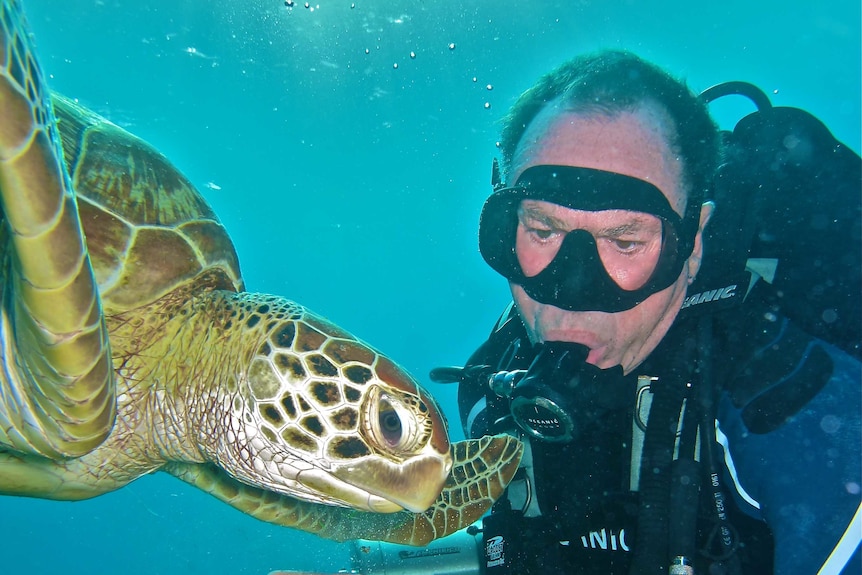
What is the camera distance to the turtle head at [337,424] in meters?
1.42

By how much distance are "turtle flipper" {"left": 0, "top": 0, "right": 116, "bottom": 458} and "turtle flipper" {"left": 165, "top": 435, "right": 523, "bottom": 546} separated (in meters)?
0.91

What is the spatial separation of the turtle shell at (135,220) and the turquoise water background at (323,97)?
465 centimetres

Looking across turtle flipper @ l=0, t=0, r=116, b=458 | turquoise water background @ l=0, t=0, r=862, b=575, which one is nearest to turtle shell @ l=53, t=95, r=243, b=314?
turtle flipper @ l=0, t=0, r=116, b=458

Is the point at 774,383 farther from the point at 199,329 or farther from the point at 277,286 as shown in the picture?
the point at 277,286

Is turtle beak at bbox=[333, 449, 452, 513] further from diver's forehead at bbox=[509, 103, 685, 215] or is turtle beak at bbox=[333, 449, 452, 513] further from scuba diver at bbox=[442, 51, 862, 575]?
diver's forehead at bbox=[509, 103, 685, 215]

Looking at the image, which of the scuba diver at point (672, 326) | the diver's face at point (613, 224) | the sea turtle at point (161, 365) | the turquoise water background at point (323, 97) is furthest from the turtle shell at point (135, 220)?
the turquoise water background at point (323, 97)

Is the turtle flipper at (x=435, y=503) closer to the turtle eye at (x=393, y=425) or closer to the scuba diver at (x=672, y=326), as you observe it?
the scuba diver at (x=672, y=326)

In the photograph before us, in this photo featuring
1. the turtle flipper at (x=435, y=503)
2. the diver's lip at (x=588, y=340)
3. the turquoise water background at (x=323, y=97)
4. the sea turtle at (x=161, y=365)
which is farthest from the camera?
the turquoise water background at (x=323, y=97)

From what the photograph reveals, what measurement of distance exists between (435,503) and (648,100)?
79.8 inches

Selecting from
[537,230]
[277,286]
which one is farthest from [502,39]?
[277,286]

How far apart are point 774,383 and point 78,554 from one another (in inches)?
1399

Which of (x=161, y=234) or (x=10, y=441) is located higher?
(x=161, y=234)

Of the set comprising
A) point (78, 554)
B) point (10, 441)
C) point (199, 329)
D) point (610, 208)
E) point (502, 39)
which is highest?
point (502, 39)

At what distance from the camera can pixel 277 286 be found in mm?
41781
